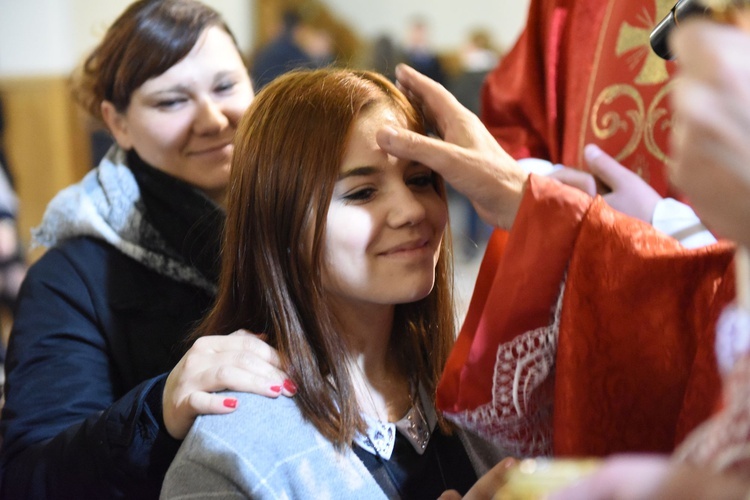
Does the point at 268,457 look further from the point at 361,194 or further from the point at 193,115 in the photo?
the point at 193,115

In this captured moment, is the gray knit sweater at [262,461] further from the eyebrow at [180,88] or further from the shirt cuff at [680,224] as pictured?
the eyebrow at [180,88]

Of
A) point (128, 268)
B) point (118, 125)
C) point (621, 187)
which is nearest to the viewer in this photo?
point (621, 187)

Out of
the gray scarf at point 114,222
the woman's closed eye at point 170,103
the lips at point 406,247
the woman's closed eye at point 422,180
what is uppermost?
the woman's closed eye at point 170,103

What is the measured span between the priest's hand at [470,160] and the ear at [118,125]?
705mm

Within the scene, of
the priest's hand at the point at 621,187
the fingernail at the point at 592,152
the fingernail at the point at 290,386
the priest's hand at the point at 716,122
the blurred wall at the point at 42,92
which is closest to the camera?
the priest's hand at the point at 716,122

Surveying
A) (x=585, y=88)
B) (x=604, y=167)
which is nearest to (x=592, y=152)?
(x=604, y=167)

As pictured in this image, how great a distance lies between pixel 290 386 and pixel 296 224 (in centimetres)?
22

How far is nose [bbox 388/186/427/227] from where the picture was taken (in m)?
1.09

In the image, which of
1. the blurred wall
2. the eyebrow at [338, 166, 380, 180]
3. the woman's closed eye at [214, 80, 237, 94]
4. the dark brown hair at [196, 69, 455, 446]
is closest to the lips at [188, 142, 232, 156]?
the woman's closed eye at [214, 80, 237, 94]

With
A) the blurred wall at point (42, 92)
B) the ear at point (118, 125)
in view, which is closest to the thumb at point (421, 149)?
the ear at point (118, 125)

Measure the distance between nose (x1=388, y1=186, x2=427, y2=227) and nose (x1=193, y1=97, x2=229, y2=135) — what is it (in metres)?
0.53

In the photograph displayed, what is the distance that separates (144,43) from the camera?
58.3 inches

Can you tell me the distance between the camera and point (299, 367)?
3.61 ft

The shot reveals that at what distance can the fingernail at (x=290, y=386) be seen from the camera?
107cm
